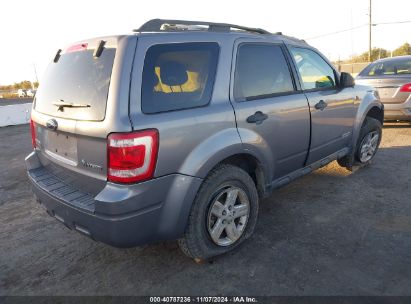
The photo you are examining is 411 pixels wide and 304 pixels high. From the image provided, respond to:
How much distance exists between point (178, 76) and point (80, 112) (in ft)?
2.47

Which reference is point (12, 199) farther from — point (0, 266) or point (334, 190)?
point (334, 190)

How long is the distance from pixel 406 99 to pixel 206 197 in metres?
5.68

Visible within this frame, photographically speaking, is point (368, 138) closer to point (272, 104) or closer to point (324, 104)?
point (324, 104)

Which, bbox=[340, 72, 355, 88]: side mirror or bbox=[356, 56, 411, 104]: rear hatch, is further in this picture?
bbox=[356, 56, 411, 104]: rear hatch

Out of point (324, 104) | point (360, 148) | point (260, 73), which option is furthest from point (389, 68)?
point (260, 73)

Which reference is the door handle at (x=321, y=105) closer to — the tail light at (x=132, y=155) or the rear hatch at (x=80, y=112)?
the tail light at (x=132, y=155)

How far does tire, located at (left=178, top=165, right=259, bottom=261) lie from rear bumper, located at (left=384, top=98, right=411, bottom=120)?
16.4 ft

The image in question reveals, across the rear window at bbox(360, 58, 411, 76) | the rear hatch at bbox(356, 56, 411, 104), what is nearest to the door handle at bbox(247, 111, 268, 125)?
the rear hatch at bbox(356, 56, 411, 104)

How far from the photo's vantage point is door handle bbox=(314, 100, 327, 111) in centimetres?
355

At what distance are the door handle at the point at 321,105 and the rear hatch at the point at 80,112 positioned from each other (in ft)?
7.42

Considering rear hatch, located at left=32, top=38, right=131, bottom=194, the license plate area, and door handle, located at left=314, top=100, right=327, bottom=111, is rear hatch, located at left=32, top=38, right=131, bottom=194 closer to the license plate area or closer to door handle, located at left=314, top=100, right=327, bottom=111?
the license plate area

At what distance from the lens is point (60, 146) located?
2609 millimetres

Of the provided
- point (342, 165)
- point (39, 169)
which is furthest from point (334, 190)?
point (39, 169)

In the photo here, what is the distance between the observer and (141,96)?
2186 millimetres
